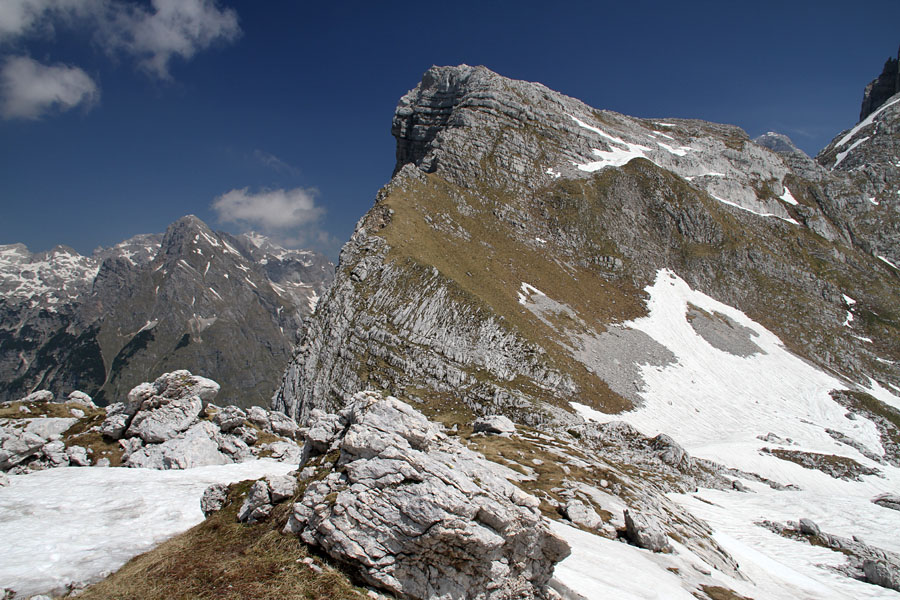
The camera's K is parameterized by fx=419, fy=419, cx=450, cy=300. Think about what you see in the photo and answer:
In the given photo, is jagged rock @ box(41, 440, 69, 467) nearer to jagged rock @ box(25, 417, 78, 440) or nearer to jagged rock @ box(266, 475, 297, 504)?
jagged rock @ box(25, 417, 78, 440)

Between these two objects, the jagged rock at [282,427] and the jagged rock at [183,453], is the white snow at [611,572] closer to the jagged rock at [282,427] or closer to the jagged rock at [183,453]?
the jagged rock at [183,453]

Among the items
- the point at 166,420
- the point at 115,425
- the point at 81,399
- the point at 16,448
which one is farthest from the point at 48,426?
the point at 81,399

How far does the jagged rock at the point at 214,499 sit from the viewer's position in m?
Answer: 16.2

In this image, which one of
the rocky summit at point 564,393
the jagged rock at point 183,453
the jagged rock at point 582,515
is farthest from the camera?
the jagged rock at point 183,453

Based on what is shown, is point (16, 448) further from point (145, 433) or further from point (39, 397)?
point (39, 397)

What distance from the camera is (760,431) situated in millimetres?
64062

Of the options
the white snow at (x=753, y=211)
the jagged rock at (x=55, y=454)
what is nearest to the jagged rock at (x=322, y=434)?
the jagged rock at (x=55, y=454)

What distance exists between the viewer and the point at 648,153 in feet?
479

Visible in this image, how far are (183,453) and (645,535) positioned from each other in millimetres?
26948

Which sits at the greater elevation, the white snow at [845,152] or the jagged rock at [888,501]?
the white snow at [845,152]

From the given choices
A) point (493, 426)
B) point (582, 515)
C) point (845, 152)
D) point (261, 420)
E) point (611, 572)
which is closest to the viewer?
point (611, 572)

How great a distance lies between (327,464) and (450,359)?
149 ft

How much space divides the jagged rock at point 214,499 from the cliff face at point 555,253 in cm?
3842

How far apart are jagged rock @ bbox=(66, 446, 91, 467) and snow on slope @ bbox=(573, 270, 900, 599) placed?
38336mm
